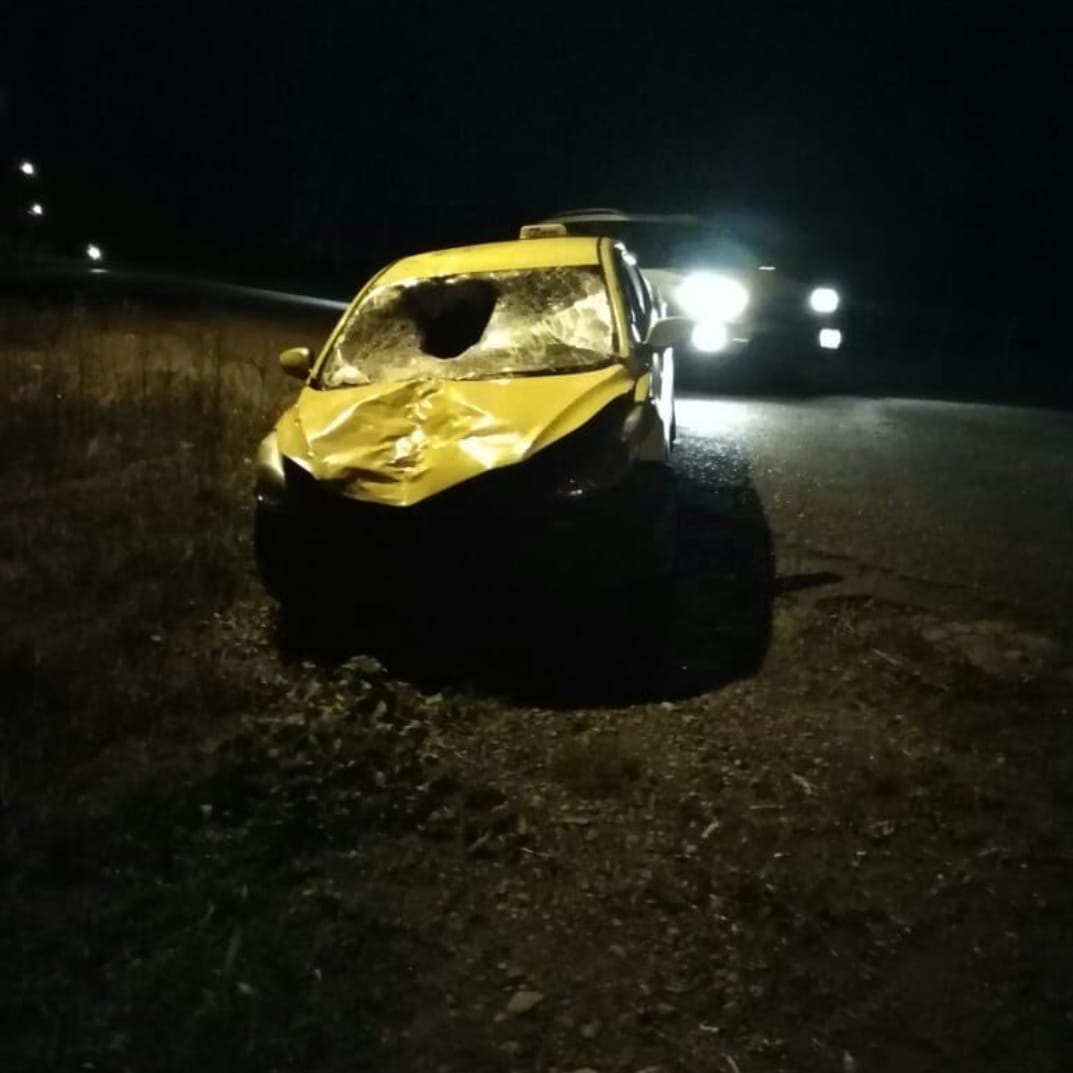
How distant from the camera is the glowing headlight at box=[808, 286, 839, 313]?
51.4 ft

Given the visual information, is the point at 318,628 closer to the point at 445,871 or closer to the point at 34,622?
the point at 34,622

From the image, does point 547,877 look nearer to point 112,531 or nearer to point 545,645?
point 545,645

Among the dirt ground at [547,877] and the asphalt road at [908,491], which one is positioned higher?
the asphalt road at [908,491]

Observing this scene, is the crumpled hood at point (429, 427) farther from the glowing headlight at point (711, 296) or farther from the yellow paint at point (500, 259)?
the glowing headlight at point (711, 296)

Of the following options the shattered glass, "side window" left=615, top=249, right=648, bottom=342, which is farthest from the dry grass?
"side window" left=615, top=249, right=648, bottom=342

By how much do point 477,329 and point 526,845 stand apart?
149 inches

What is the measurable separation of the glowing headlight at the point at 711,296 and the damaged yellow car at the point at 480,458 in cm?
654

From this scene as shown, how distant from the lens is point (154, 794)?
505 cm

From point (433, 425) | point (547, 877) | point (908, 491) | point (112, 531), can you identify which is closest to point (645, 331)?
point (433, 425)

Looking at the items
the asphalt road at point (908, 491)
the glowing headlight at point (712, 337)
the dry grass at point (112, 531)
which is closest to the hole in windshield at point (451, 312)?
the dry grass at point (112, 531)

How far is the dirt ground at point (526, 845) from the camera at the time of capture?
152 inches

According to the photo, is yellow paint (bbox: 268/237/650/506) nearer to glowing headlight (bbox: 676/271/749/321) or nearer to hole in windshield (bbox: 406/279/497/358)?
hole in windshield (bbox: 406/279/497/358)

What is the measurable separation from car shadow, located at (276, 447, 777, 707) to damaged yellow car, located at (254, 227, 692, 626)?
113 mm

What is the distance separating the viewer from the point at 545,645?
263 inches
